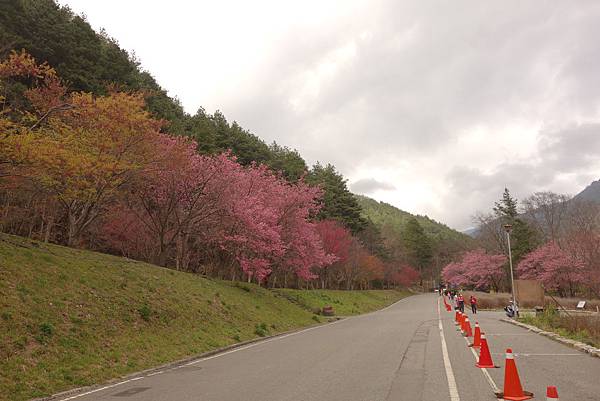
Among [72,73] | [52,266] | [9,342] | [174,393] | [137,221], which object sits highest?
[72,73]

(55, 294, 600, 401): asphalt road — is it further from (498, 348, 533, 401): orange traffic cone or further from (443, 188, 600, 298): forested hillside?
(443, 188, 600, 298): forested hillside

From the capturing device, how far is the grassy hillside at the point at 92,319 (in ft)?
30.3

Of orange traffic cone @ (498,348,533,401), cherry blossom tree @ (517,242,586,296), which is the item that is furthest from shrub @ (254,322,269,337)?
cherry blossom tree @ (517,242,586,296)

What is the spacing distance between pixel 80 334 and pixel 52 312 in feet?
3.31

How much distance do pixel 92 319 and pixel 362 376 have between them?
26.6ft

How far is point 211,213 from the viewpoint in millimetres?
26953

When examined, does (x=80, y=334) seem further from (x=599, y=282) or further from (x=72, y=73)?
(x=599, y=282)

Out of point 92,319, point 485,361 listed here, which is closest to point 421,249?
point 485,361

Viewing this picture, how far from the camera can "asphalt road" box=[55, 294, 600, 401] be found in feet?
25.2

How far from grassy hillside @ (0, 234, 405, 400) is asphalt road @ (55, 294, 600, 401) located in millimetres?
1204

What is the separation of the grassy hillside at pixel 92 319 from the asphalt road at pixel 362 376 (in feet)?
3.95

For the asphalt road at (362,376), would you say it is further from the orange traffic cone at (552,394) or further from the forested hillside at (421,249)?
the forested hillside at (421,249)

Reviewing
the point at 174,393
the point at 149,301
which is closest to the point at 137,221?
the point at 149,301

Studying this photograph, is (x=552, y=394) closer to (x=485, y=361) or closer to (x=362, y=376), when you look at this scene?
(x=362, y=376)
